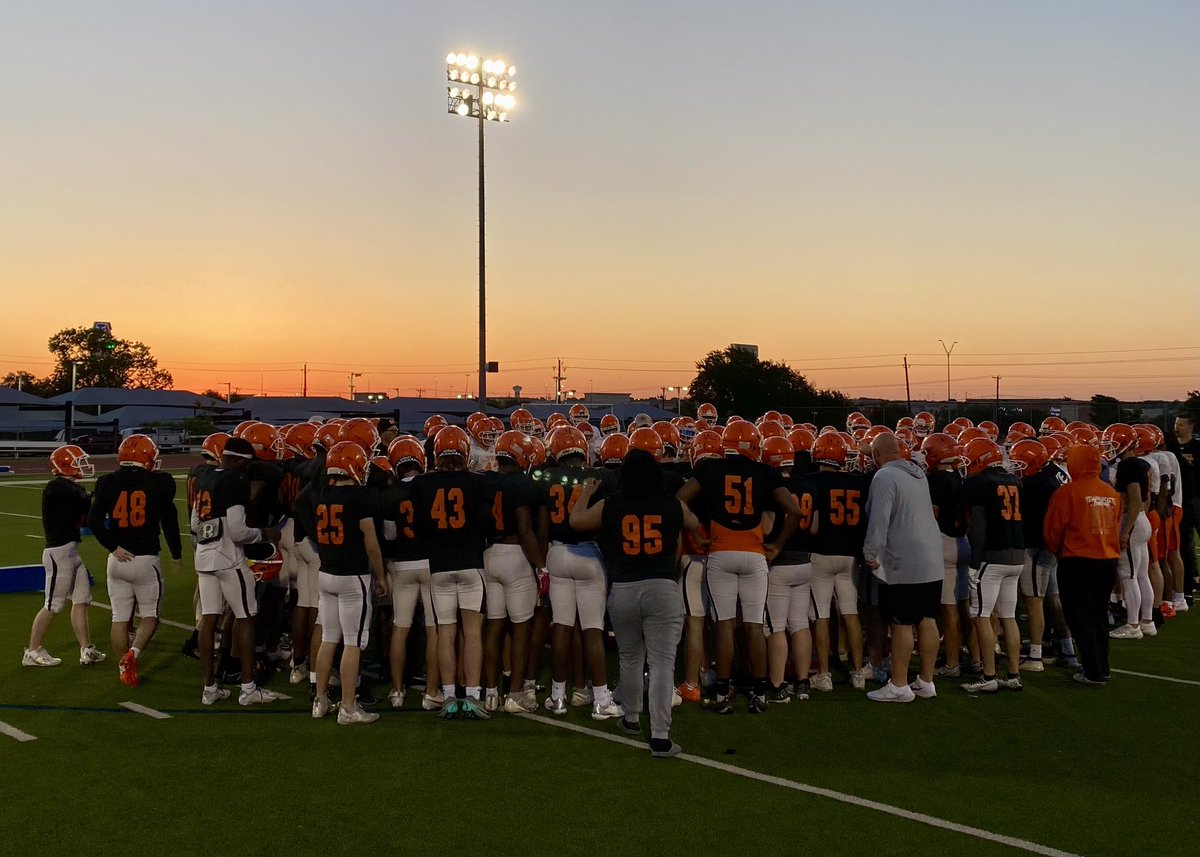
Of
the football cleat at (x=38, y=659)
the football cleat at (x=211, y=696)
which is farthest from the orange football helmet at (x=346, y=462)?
the football cleat at (x=38, y=659)

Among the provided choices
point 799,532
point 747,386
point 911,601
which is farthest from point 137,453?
point 747,386

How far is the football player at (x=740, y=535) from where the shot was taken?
6805 millimetres

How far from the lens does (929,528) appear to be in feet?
23.6

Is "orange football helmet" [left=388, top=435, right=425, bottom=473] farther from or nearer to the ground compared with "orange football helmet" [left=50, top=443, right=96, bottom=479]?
farther from the ground

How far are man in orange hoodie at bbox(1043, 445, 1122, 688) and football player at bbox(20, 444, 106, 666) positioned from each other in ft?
28.4

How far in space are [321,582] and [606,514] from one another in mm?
2215

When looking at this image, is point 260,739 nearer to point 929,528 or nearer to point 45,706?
point 45,706

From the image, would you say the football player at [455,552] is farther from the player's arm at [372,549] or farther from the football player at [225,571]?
the football player at [225,571]

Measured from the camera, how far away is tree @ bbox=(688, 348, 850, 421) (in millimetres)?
61466

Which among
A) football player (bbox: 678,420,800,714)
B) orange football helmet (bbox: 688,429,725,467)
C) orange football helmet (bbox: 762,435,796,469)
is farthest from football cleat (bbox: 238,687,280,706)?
orange football helmet (bbox: 762,435,796,469)

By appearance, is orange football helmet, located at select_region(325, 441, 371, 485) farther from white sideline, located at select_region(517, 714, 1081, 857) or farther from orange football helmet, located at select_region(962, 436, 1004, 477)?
orange football helmet, located at select_region(962, 436, 1004, 477)

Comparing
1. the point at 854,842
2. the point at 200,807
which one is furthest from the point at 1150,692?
the point at 200,807

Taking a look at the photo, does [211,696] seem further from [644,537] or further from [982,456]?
[982,456]

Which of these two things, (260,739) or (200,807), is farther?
(260,739)
